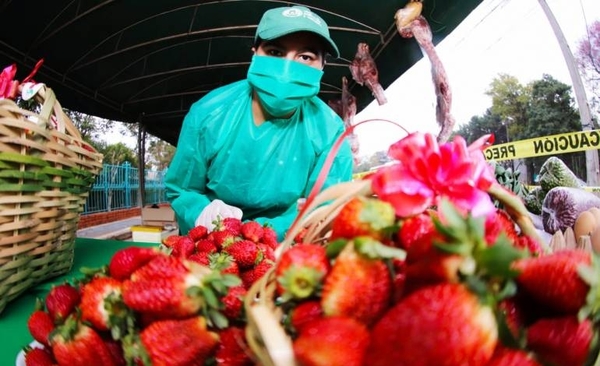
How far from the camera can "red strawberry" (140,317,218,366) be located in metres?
0.47

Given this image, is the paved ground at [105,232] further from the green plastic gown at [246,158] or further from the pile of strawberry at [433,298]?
the pile of strawberry at [433,298]

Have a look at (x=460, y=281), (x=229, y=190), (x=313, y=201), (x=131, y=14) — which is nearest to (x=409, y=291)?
(x=460, y=281)

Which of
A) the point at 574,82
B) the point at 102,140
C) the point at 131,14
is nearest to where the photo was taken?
the point at 131,14

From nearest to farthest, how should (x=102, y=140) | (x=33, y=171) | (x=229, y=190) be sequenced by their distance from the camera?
(x=33, y=171)
(x=229, y=190)
(x=102, y=140)

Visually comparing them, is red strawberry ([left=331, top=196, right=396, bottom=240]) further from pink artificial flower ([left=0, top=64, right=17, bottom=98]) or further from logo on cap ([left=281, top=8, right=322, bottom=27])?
logo on cap ([left=281, top=8, right=322, bottom=27])

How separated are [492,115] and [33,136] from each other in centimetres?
2172

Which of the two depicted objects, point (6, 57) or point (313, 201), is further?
point (6, 57)

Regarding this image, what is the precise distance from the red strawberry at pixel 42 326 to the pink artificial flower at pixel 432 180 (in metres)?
0.57

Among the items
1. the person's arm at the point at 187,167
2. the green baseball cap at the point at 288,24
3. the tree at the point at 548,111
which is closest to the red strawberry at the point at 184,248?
the person's arm at the point at 187,167

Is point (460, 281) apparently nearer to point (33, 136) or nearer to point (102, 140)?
point (33, 136)

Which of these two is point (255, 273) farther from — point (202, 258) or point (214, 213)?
point (214, 213)

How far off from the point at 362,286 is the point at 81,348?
1.30 ft

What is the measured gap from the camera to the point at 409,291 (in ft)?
1.45

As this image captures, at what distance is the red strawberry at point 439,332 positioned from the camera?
0.35 metres
